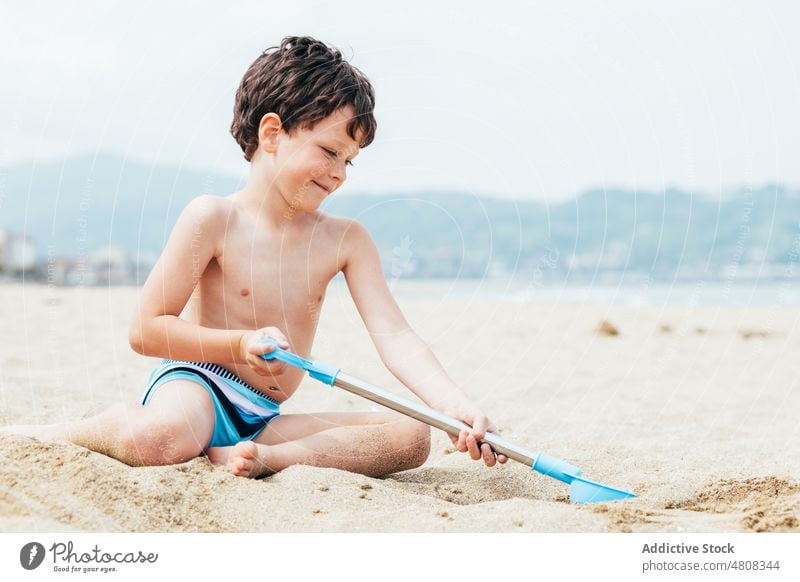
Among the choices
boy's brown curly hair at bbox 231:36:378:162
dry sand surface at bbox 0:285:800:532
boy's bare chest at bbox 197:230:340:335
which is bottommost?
dry sand surface at bbox 0:285:800:532

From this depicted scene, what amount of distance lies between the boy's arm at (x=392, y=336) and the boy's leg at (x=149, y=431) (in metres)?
0.51

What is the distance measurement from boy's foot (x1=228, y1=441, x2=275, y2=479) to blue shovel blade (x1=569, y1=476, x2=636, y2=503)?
71 centimetres

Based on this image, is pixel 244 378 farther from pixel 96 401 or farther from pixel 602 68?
pixel 602 68

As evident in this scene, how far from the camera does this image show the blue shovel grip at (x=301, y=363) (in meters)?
1.85

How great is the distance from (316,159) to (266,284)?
0.35 meters

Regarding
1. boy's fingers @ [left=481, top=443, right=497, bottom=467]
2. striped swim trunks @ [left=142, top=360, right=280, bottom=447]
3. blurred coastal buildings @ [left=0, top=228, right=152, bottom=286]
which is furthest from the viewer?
blurred coastal buildings @ [left=0, top=228, right=152, bottom=286]

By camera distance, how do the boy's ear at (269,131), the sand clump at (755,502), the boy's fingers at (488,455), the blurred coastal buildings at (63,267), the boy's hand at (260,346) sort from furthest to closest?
the blurred coastal buildings at (63,267) → the boy's ear at (269,131) → the boy's fingers at (488,455) → the boy's hand at (260,346) → the sand clump at (755,502)

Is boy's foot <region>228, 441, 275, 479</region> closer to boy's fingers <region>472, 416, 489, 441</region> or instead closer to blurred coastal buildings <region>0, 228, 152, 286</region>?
Answer: boy's fingers <region>472, 416, 489, 441</region>

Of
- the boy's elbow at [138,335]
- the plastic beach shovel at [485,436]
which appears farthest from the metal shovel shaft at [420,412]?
the boy's elbow at [138,335]

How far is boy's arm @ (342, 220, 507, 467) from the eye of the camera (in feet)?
7.14

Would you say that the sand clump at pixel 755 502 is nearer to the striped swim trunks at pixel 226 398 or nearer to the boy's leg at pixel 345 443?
the boy's leg at pixel 345 443

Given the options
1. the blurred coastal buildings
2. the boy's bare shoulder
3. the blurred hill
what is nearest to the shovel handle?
the boy's bare shoulder
